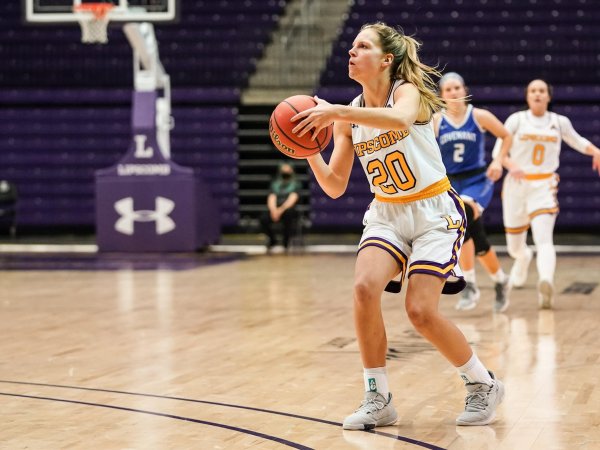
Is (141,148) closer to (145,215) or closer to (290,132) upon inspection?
(145,215)

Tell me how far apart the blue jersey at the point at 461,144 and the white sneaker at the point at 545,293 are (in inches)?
40.1

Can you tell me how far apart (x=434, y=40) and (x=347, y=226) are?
11.0 feet

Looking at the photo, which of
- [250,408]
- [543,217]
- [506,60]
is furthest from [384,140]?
[506,60]

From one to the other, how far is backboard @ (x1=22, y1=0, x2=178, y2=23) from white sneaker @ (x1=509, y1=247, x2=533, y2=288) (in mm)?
6508

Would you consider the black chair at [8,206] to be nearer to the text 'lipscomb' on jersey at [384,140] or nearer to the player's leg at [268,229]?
the player's leg at [268,229]

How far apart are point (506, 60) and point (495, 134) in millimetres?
10509

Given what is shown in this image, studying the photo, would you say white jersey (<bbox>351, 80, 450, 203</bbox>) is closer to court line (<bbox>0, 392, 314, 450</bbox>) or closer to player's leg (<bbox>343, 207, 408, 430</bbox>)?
player's leg (<bbox>343, 207, 408, 430</bbox>)

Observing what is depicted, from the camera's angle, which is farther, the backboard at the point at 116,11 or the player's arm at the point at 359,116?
the backboard at the point at 116,11

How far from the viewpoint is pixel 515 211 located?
8.98 m

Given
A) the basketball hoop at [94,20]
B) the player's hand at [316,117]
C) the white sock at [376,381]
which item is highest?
the basketball hoop at [94,20]

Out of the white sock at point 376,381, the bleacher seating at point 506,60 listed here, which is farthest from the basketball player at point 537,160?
the bleacher seating at point 506,60

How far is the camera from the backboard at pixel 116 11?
14555 millimetres

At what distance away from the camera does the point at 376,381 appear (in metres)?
4.43

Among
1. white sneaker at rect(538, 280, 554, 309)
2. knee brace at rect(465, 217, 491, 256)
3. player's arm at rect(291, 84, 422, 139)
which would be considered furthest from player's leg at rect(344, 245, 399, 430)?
white sneaker at rect(538, 280, 554, 309)
